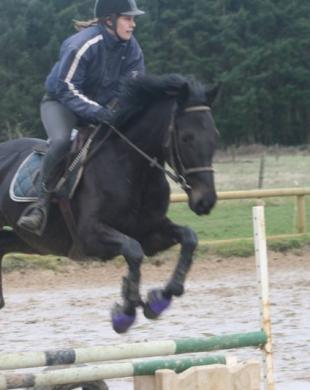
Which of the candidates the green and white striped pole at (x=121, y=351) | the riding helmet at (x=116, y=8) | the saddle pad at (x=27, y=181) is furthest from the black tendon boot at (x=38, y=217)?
the green and white striped pole at (x=121, y=351)

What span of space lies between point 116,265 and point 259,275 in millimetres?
7647

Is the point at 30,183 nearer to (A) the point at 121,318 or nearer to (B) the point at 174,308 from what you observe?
(A) the point at 121,318

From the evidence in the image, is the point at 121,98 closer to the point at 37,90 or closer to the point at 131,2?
the point at 131,2

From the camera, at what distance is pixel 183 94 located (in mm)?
6637

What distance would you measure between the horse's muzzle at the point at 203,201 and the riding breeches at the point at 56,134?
1.14 meters

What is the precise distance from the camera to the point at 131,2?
22.7 feet

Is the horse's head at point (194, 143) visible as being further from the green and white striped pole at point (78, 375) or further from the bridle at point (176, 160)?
the green and white striped pole at point (78, 375)

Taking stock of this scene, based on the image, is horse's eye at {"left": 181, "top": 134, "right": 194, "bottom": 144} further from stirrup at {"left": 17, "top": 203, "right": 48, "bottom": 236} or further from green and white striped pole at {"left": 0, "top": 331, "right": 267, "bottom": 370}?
green and white striped pole at {"left": 0, "top": 331, "right": 267, "bottom": 370}

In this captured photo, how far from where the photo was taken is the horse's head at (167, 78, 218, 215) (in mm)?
6355

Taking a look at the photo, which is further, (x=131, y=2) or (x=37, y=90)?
(x=37, y=90)

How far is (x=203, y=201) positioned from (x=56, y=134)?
130 centimetres

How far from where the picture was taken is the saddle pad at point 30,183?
276 inches

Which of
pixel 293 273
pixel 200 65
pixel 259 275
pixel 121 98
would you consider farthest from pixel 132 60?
pixel 200 65

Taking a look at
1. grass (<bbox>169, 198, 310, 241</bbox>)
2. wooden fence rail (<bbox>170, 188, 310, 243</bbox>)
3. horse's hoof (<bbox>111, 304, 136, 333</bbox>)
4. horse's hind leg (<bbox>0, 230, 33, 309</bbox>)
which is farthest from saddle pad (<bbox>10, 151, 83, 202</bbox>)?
grass (<bbox>169, 198, 310, 241</bbox>)
